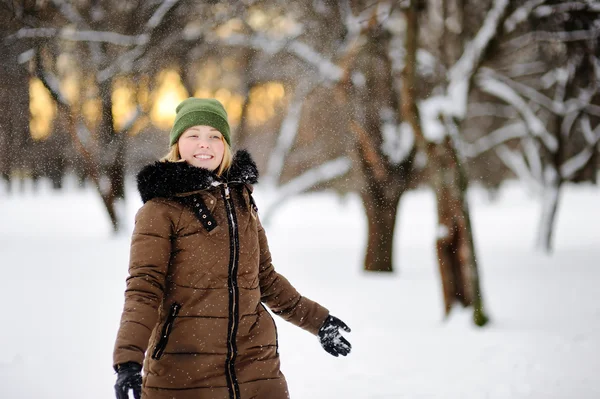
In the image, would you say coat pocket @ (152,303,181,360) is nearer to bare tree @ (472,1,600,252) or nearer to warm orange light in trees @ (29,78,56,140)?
warm orange light in trees @ (29,78,56,140)

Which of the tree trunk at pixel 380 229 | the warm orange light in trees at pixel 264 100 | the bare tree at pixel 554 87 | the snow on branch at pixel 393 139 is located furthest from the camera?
the tree trunk at pixel 380 229

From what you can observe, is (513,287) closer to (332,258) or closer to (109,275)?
(332,258)

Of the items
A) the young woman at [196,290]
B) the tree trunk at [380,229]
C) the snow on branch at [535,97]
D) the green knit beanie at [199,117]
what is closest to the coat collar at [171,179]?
the young woman at [196,290]

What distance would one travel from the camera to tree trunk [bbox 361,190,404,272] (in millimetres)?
10172

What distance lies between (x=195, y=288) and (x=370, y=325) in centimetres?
Answer: 462

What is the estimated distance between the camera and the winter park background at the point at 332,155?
4.68 meters

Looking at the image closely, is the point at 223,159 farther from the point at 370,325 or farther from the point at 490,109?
the point at 490,109

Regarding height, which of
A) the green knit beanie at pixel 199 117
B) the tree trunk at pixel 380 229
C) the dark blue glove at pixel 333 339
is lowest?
the dark blue glove at pixel 333 339

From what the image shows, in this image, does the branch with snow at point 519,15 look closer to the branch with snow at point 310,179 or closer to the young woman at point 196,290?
the branch with snow at point 310,179

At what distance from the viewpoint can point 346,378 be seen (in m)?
4.79

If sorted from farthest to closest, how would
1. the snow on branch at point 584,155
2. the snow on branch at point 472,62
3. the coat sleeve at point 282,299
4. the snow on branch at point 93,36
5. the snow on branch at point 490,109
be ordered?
1. the snow on branch at point 490,109
2. the snow on branch at point 584,155
3. the snow on branch at point 472,62
4. the snow on branch at point 93,36
5. the coat sleeve at point 282,299

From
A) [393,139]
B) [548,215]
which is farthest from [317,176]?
[548,215]

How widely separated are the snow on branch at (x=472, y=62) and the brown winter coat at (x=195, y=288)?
494 centimetres

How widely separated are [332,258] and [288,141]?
269 centimetres
